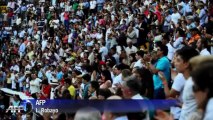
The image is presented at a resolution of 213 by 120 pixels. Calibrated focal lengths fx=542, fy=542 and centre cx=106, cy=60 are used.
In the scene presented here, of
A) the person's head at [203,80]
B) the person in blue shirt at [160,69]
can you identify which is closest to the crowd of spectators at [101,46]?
the person in blue shirt at [160,69]

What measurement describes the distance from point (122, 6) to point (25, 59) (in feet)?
16.7

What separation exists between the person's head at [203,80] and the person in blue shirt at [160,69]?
5182 mm

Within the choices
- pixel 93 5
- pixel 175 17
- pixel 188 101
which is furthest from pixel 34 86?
pixel 188 101

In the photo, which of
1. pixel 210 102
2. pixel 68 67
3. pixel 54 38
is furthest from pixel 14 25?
pixel 210 102

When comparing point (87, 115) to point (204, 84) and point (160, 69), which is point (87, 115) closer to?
point (204, 84)

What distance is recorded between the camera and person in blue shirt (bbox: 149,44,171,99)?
8633mm

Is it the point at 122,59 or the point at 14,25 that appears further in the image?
the point at 14,25

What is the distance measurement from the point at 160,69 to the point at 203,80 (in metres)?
6.19

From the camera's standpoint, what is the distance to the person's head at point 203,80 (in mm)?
2963

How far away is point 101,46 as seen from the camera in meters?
19.8

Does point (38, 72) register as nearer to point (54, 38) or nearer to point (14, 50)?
point (54, 38)

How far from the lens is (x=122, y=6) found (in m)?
22.6

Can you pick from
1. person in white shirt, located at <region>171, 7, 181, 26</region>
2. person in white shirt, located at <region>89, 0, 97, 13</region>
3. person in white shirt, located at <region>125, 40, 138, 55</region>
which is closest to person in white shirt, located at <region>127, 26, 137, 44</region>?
person in white shirt, located at <region>125, 40, 138, 55</region>

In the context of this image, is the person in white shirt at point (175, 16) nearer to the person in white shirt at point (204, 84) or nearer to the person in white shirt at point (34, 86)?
the person in white shirt at point (34, 86)
